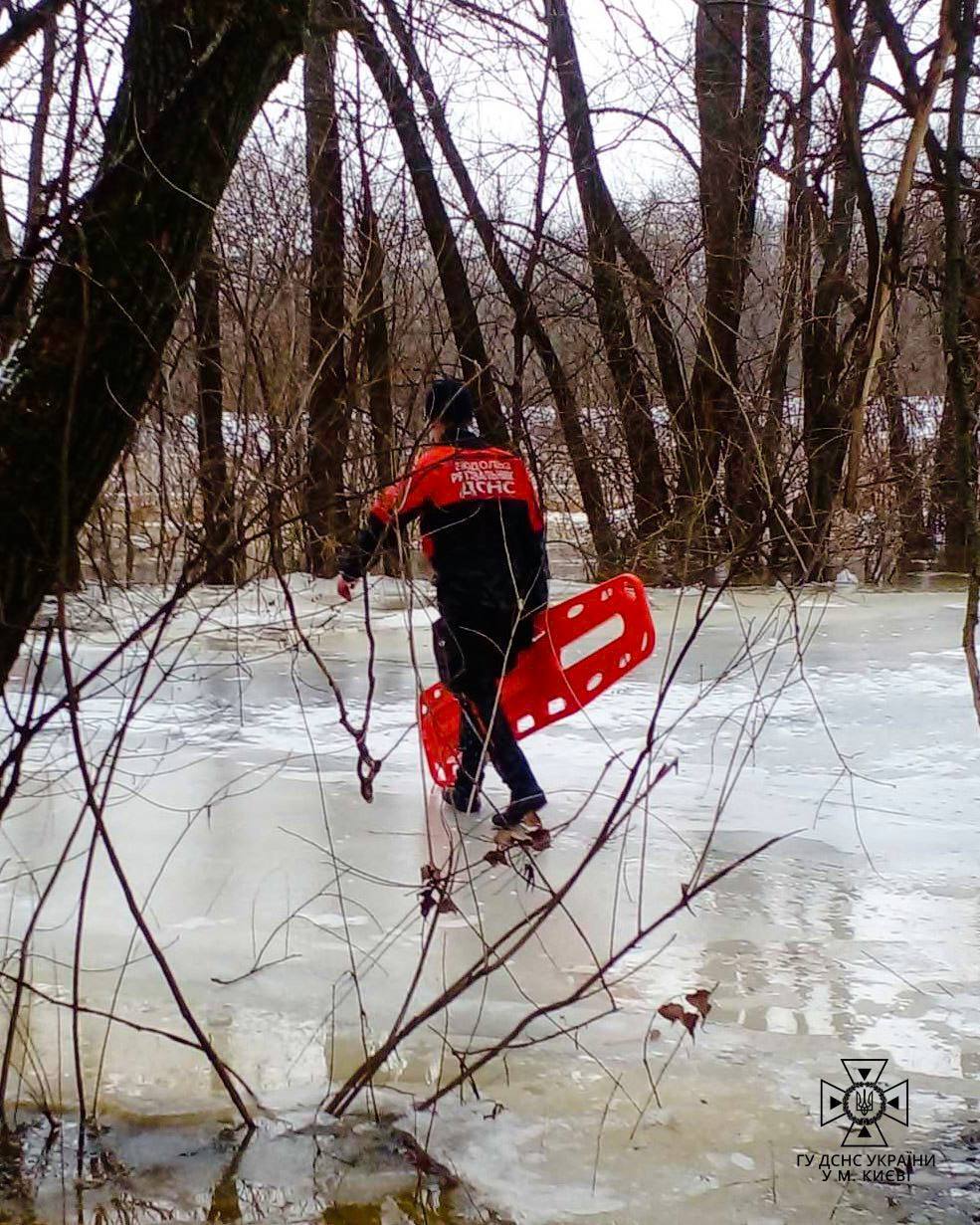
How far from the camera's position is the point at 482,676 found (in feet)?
16.6

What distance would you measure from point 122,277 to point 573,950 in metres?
2.37

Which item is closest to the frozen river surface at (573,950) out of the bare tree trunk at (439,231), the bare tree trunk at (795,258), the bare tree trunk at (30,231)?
the bare tree trunk at (30,231)

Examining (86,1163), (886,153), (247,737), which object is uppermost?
(886,153)

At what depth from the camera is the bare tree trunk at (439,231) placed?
10.7 metres

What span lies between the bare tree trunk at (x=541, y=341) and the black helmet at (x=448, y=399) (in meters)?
7.07

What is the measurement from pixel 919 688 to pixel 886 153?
5.91 meters

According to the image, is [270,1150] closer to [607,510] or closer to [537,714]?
[537,714]

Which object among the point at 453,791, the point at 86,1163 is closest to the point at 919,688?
the point at 453,791

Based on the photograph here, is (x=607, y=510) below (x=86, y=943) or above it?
above

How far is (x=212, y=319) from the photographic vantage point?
305 inches

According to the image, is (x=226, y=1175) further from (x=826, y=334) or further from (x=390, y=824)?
(x=826, y=334)

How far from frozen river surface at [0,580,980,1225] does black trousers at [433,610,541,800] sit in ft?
0.96

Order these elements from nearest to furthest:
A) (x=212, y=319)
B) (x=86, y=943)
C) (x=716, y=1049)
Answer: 1. (x=716, y=1049)
2. (x=86, y=943)
3. (x=212, y=319)

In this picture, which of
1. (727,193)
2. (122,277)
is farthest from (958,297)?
(727,193)
